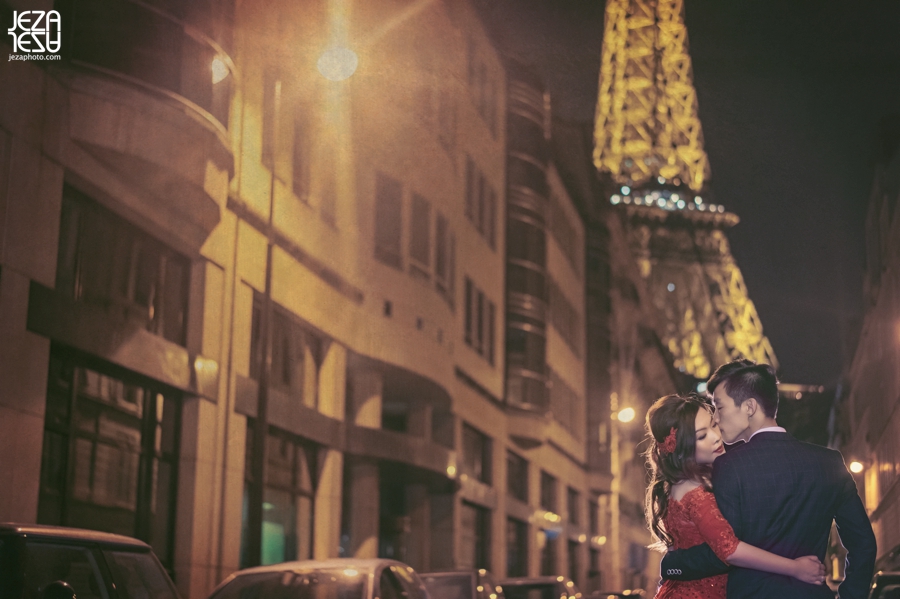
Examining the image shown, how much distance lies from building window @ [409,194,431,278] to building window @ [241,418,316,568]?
645 cm

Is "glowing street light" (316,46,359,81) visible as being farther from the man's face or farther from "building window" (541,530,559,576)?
"building window" (541,530,559,576)

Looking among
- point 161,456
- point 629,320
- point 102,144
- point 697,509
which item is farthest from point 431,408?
point 629,320

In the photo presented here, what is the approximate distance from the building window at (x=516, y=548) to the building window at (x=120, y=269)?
80.4ft

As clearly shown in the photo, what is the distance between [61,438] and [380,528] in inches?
676

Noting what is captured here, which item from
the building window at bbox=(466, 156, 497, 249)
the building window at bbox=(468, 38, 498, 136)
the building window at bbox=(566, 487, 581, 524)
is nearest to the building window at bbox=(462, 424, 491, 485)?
the building window at bbox=(466, 156, 497, 249)

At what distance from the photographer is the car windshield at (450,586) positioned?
15281mm

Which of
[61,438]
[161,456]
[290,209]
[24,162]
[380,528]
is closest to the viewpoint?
[24,162]

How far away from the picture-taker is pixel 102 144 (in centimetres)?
1853

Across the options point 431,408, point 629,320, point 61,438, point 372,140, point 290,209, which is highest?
point 629,320

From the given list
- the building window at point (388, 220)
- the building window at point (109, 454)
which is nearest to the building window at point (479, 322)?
the building window at point (388, 220)

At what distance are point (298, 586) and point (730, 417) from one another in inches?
263

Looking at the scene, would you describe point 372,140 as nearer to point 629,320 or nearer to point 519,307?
point 519,307

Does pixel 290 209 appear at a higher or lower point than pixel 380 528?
higher

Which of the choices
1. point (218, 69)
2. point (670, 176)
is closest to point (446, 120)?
point (218, 69)
